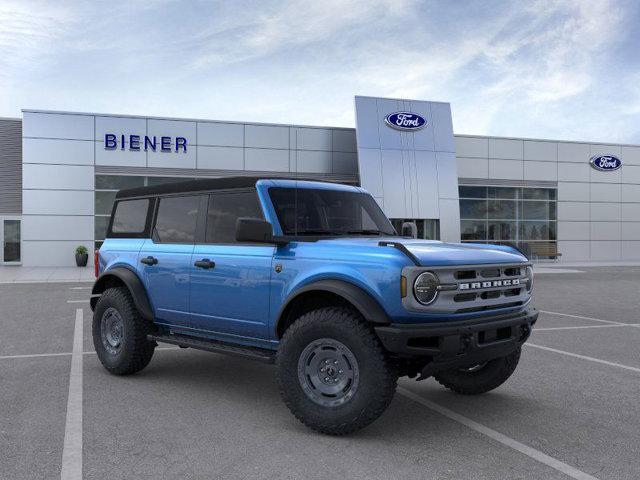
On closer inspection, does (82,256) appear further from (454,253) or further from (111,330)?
(454,253)

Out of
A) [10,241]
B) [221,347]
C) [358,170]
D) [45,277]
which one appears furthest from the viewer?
[358,170]

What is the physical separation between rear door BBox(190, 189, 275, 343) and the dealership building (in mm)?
22966

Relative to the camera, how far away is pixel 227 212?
5.57 metres

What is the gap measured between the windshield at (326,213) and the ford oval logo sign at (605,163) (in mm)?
32780

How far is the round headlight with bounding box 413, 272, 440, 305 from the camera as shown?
163 inches

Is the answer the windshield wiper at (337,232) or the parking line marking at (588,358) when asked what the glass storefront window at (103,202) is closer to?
the parking line marking at (588,358)

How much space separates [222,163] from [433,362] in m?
25.3

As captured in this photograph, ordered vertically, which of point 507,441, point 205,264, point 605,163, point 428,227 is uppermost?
point 605,163

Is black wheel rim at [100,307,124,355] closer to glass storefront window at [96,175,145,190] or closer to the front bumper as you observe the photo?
the front bumper

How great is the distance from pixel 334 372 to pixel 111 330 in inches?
122

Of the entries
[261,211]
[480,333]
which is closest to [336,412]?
[480,333]

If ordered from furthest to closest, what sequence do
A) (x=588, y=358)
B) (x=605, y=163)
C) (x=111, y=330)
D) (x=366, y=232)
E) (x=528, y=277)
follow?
1. (x=605, y=163)
2. (x=588, y=358)
3. (x=111, y=330)
4. (x=366, y=232)
5. (x=528, y=277)

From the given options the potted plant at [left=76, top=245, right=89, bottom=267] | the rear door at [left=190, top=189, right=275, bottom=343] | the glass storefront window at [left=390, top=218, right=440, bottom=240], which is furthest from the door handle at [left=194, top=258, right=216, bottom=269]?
the glass storefront window at [left=390, top=218, right=440, bottom=240]

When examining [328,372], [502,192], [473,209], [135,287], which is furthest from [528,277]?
[502,192]
